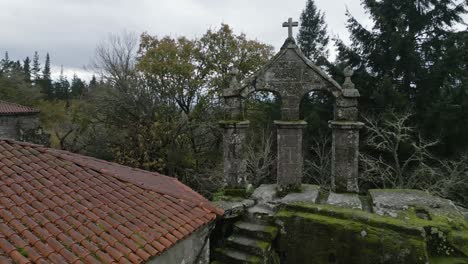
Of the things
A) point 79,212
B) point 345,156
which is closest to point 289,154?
point 345,156

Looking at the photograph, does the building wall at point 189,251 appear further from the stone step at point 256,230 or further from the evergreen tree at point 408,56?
the evergreen tree at point 408,56

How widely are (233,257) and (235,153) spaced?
2764mm

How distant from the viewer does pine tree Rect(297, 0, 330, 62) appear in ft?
95.7

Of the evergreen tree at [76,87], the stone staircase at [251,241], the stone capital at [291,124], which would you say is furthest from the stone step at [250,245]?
the evergreen tree at [76,87]

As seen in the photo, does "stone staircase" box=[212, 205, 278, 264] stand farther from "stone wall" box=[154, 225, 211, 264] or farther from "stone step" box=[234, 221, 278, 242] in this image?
"stone wall" box=[154, 225, 211, 264]

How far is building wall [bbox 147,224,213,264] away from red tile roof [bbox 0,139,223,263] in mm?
358

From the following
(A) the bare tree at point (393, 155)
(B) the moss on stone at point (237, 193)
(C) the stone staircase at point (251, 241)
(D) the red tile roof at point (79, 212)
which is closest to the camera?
(D) the red tile roof at point (79, 212)

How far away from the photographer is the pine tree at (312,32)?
2917 cm

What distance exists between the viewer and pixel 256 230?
724 cm

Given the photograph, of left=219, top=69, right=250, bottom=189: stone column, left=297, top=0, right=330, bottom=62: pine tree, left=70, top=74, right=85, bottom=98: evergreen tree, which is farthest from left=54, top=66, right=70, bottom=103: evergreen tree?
left=219, top=69, right=250, bottom=189: stone column

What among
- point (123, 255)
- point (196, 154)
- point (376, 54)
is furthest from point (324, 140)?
point (123, 255)

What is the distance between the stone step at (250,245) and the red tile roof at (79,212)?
4.98 feet

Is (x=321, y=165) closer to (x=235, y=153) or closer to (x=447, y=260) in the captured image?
(x=235, y=153)

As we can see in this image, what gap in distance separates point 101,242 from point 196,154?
1610 centimetres
